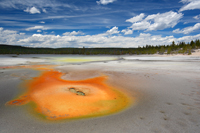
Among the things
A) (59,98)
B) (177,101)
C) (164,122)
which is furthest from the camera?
(59,98)

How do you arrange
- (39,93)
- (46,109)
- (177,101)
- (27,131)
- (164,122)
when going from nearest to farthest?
(27,131)
(164,122)
(46,109)
(177,101)
(39,93)

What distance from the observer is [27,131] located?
3070 mm

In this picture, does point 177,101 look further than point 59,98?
No

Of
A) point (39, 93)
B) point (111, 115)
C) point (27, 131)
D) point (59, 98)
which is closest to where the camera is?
point (27, 131)

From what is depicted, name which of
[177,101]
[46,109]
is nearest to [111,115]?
[46,109]

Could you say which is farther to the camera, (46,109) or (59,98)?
(59,98)

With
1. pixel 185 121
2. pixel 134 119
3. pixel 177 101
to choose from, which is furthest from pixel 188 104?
pixel 134 119

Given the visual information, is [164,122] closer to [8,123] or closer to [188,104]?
[188,104]

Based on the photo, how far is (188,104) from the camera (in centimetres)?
445

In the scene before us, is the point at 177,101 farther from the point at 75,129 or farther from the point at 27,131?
the point at 27,131

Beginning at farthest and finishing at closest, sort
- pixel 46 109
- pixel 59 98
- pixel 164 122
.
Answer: pixel 59 98, pixel 46 109, pixel 164 122

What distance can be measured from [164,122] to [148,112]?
662 mm

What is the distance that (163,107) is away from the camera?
4.34 meters

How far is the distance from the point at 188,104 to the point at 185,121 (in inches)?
54.3
